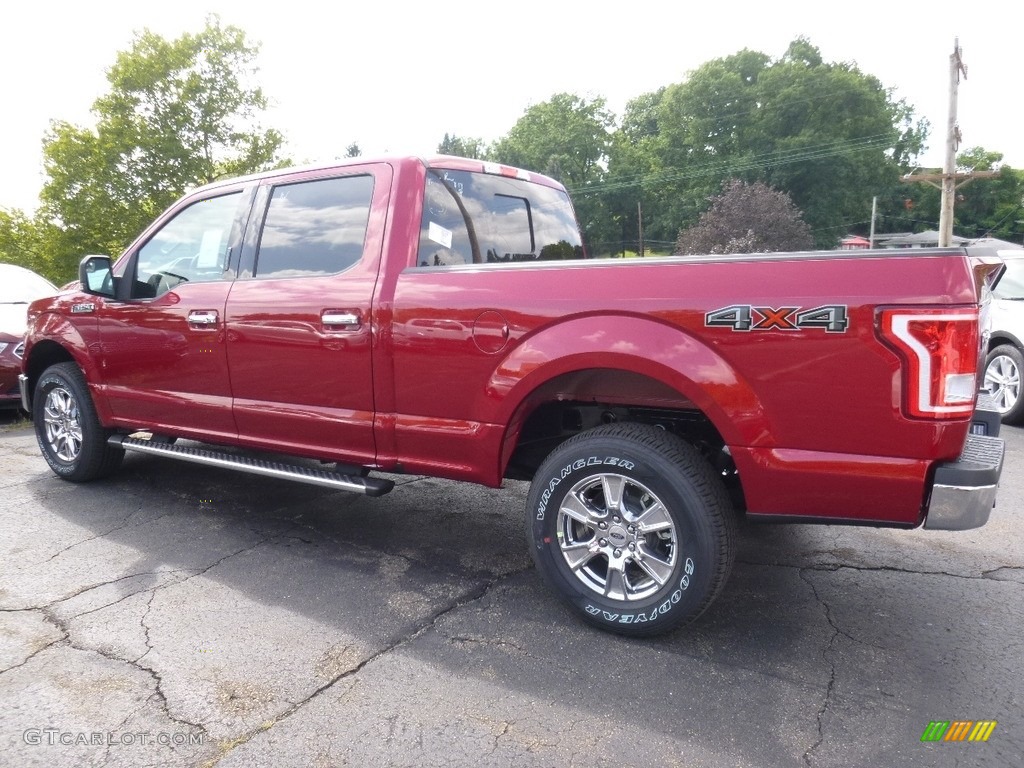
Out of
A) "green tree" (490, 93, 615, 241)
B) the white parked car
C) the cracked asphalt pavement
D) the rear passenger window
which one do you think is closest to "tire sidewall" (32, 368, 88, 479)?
the cracked asphalt pavement

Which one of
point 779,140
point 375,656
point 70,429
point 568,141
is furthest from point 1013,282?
point 568,141

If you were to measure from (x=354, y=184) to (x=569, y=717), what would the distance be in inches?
103

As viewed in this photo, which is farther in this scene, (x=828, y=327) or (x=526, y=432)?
(x=526, y=432)

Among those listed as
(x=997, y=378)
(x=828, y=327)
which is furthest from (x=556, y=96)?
(x=828, y=327)

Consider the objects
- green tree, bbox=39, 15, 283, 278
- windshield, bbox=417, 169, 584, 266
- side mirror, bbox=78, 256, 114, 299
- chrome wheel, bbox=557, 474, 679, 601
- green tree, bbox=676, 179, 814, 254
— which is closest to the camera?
chrome wheel, bbox=557, 474, 679, 601

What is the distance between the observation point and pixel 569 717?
2414 millimetres

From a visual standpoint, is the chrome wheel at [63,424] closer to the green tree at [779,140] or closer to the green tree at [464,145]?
the green tree at [779,140]

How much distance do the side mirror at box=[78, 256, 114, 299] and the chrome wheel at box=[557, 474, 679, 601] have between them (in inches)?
126

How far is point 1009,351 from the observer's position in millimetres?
7180

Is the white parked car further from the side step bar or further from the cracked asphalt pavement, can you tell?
the cracked asphalt pavement

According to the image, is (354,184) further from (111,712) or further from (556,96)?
(556,96)

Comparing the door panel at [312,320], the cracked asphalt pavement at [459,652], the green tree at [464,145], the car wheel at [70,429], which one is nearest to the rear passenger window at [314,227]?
the door panel at [312,320]

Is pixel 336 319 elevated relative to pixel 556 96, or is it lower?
lower

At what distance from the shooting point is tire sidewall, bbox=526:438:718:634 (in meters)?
2.70
